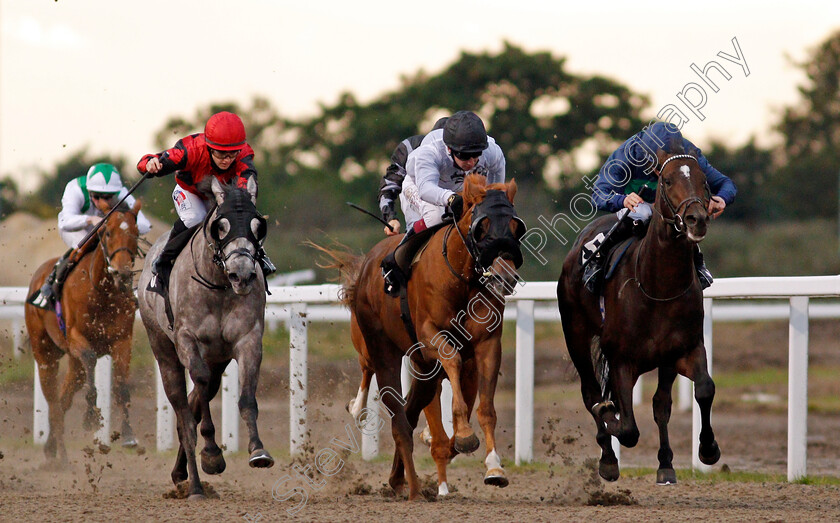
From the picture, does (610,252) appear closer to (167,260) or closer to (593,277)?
(593,277)

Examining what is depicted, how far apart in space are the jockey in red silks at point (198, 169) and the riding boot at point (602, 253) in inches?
80.8

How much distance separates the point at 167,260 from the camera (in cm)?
747

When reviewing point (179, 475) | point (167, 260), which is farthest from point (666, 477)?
point (167, 260)

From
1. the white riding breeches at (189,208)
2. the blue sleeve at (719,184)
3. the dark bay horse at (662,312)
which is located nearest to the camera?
the dark bay horse at (662,312)

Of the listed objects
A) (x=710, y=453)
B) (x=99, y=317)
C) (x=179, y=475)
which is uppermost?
(x=99, y=317)

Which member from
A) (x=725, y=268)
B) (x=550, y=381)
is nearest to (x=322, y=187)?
(x=725, y=268)

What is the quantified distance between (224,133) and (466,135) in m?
1.54

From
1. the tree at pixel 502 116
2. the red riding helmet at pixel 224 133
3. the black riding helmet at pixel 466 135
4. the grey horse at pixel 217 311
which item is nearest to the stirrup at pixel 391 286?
the grey horse at pixel 217 311

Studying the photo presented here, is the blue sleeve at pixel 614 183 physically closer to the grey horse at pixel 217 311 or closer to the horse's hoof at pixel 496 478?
the horse's hoof at pixel 496 478

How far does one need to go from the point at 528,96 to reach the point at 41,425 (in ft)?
92.0

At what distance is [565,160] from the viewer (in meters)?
33.1

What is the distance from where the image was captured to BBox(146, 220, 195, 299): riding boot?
7.43m

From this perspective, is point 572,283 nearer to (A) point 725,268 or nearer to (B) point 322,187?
(A) point 725,268

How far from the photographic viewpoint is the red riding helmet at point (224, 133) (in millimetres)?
7102
